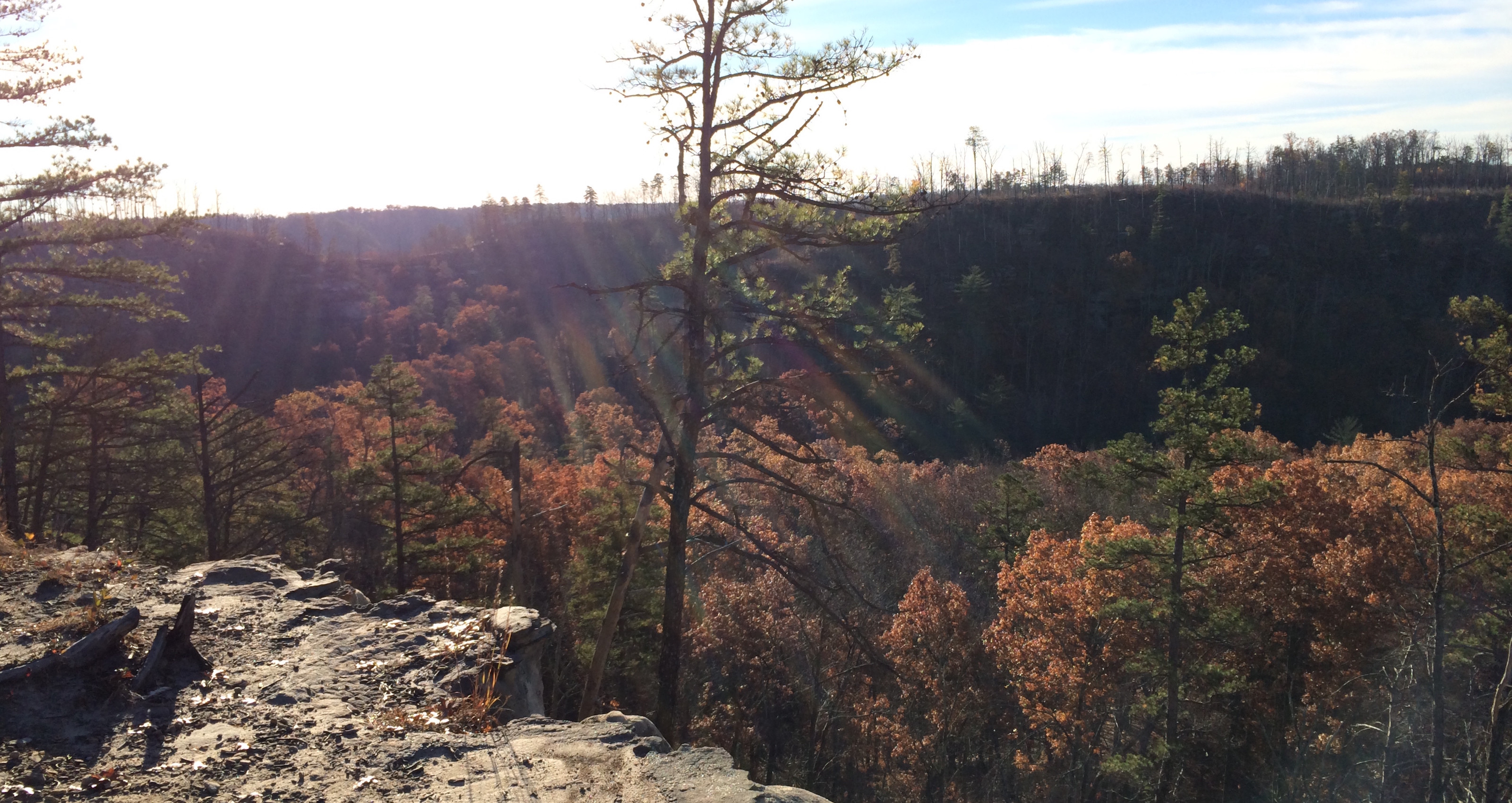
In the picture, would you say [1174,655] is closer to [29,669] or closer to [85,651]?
[85,651]

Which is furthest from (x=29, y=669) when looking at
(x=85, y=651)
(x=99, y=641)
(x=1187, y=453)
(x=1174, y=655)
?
(x=1174, y=655)

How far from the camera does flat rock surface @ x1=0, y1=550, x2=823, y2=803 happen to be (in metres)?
5.05

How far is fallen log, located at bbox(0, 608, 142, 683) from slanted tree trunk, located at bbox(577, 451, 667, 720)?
3.91 meters

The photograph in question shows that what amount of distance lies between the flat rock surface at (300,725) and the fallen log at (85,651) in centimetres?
8

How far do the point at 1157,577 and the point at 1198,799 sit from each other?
830cm

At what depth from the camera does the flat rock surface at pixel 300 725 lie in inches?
199

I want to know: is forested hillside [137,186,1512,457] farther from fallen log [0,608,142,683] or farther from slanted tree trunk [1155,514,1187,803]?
fallen log [0,608,142,683]

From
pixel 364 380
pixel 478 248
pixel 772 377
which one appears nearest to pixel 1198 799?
pixel 772 377

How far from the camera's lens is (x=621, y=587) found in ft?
28.9

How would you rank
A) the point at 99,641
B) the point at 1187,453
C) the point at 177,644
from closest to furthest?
1. the point at 99,641
2. the point at 177,644
3. the point at 1187,453

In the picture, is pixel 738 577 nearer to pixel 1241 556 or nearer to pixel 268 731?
pixel 1241 556

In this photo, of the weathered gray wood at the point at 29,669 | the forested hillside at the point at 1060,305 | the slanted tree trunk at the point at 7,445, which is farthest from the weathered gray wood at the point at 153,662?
the forested hillside at the point at 1060,305

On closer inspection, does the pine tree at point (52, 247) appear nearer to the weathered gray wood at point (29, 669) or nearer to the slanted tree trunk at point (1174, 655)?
the weathered gray wood at point (29, 669)

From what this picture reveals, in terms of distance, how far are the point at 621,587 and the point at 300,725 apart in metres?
3.44
